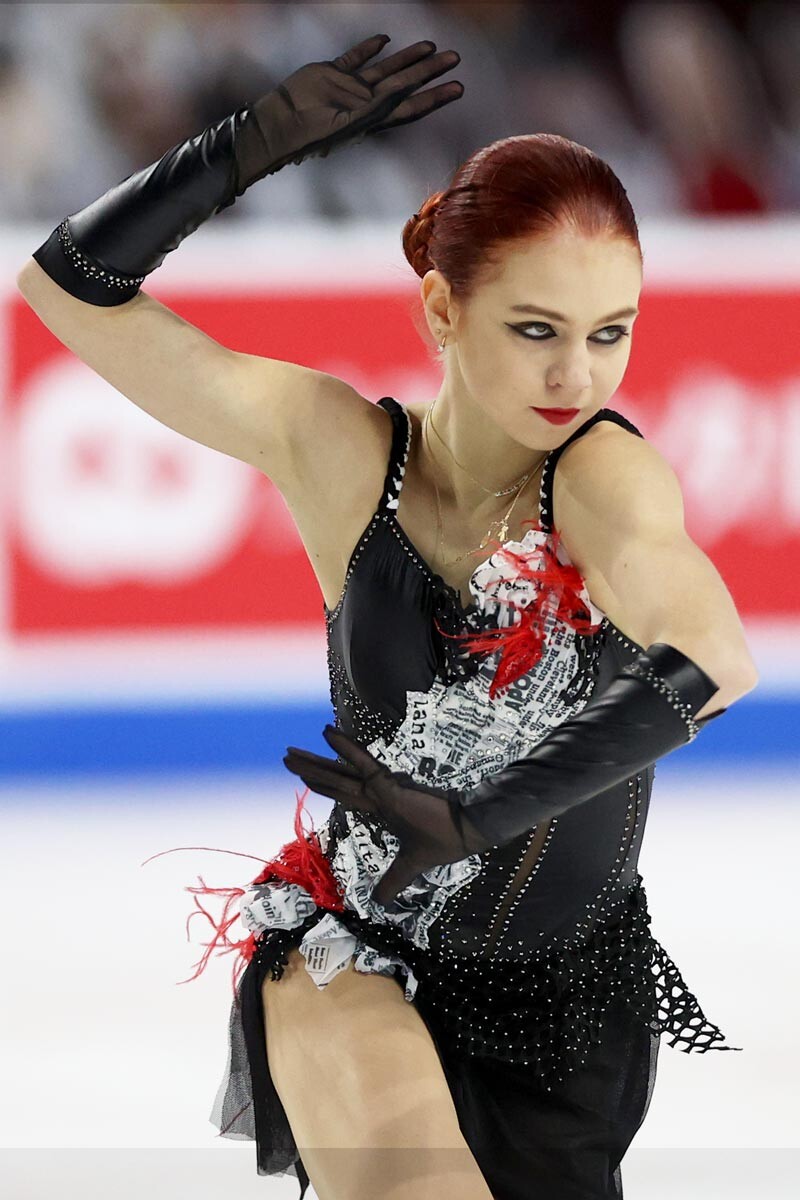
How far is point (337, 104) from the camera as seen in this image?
6.82ft

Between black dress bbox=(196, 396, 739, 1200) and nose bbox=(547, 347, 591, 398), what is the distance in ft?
0.47

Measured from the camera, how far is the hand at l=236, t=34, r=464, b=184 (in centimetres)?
205

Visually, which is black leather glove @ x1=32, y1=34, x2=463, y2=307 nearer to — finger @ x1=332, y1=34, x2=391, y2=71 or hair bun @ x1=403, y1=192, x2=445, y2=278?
finger @ x1=332, y1=34, x2=391, y2=71

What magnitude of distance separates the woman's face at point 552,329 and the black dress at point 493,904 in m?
0.11

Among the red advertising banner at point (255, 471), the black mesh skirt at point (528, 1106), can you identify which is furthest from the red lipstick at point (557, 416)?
the red advertising banner at point (255, 471)

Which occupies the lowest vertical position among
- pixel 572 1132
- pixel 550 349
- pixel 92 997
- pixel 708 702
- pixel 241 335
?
pixel 572 1132

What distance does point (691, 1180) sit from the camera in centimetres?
267

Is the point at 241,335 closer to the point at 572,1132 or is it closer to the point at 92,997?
the point at 92,997

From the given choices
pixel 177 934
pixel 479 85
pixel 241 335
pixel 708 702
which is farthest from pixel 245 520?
pixel 708 702

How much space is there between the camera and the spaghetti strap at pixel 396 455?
2082mm

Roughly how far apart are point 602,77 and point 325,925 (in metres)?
3.82

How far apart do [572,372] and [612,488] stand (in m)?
0.14

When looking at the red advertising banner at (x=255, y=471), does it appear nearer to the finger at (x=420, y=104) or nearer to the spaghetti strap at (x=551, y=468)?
the finger at (x=420, y=104)

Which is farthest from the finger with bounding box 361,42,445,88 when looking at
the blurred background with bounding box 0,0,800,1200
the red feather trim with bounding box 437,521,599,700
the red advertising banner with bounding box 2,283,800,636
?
the red advertising banner with bounding box 2,283,800,636
